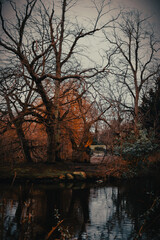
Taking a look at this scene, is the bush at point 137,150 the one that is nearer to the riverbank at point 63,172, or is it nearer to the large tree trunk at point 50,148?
the riverbank at point 63,172

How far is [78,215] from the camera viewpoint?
6.97 m

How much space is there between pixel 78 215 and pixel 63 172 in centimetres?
739

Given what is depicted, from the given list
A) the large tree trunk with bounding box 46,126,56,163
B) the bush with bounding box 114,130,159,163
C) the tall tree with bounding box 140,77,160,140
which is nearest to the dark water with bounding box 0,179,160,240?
the large tree trunk with bounding box 46,126,56,163

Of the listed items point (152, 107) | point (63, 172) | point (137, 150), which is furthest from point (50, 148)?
point (152, 107)

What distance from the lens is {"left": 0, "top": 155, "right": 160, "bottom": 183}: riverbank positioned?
13.3 metres

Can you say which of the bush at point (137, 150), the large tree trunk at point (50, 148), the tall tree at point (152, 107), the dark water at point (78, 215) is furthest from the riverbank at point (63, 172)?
the tall tree at point (152, 107)

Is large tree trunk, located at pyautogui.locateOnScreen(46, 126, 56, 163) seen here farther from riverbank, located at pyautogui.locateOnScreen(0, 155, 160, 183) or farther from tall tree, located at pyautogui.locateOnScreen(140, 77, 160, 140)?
tall tree, located at pyautogui.locateOnScreen(140, 77, 160, 140)

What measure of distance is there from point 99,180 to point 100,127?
11.4 feet

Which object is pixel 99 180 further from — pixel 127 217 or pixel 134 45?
pixel 134 45

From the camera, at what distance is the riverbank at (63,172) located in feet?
43.6

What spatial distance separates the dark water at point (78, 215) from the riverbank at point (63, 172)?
10.8ft

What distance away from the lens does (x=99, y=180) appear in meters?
14.0

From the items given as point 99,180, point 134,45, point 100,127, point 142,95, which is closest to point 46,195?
point 99,180

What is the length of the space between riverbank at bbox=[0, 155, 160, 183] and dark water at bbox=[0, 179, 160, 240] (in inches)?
130
